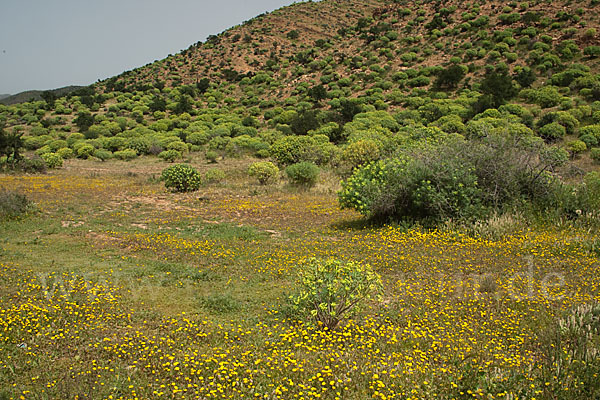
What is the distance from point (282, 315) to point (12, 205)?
9.76 meters

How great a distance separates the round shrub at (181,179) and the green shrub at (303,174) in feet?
12.2

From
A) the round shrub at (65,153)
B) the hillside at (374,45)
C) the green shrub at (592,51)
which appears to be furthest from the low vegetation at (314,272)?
the hillside at (374,45)

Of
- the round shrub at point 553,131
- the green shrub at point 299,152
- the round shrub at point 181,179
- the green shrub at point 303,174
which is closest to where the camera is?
the round shrub at point 181,179

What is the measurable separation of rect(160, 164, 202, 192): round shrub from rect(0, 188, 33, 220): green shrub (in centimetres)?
504

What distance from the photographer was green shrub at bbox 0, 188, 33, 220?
1110 cm

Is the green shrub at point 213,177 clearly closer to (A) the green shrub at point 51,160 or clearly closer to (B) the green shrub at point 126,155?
(A) the green shrub at point 51,160

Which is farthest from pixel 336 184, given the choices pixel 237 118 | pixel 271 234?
pixel 237 118

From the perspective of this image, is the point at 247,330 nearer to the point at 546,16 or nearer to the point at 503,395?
the point at 503,395

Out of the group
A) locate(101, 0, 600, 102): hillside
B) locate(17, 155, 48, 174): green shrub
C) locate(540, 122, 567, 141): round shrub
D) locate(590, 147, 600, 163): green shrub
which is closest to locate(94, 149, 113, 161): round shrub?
locate(17, 155, 48, 174): green shrub

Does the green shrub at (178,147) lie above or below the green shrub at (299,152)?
above

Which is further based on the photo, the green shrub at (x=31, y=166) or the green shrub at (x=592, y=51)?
the green shrub at (x=592, y=51)

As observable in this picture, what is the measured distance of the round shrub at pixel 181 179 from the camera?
626 inches

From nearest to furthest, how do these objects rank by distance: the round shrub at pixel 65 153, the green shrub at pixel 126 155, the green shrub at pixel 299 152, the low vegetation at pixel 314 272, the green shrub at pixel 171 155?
the low vegetation at pixel 314 272 → the green shrub at pixel 299 152 → the green shrub at pixel 171 155 → the round shrub at pixel 65 153 → the green shrub at pixel 126 155

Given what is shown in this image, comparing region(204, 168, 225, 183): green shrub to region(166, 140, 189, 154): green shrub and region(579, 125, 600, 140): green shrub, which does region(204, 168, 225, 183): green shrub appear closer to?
region(166, 140, 189, 154): green shrub
